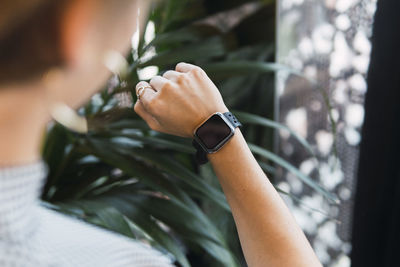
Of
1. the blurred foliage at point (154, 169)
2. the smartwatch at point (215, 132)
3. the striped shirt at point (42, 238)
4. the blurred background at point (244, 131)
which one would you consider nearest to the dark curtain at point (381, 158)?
the blurred background at point (244, 131)

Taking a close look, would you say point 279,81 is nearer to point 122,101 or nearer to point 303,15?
point 303,15

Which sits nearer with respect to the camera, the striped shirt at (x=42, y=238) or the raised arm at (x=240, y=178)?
the striped shirt at (x=42, y=238)

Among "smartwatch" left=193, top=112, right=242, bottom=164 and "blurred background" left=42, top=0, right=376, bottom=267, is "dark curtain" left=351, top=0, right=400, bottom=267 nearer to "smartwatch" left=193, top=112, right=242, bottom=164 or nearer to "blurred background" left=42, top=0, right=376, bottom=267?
"blurred background" left=42, top=0, right=376, bottom=267

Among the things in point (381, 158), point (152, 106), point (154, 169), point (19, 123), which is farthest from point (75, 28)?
point (381, 158)

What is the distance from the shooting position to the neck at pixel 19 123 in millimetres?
238

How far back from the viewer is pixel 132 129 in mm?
718

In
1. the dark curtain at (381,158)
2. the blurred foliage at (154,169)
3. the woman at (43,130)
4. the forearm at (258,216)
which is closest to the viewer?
the woman at (43,130)

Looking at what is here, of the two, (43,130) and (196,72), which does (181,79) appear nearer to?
(196,72)

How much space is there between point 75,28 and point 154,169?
1.39ft

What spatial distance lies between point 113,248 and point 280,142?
85 cm

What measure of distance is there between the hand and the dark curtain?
0.43 metres

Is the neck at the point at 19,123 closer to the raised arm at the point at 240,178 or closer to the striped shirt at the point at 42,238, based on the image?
the striped shirt at the point at 42,238

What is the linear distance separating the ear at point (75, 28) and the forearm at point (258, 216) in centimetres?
24

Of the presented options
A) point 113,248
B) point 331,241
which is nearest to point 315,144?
point 331,241
